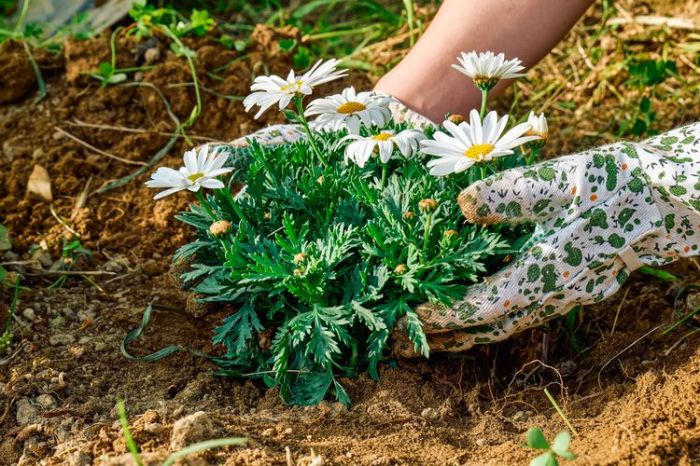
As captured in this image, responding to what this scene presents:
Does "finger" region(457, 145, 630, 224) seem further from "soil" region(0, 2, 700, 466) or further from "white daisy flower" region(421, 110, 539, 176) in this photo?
"soil" region(0, 2, 700, 466)

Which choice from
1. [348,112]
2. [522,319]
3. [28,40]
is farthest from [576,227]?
[28,40]

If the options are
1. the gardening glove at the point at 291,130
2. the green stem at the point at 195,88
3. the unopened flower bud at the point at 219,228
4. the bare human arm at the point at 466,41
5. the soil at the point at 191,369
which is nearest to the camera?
the soil at the point at 191,369

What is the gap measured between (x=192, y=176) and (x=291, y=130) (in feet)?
1.91

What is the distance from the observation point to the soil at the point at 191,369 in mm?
1738

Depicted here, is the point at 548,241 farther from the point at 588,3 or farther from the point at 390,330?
the point at 588,3

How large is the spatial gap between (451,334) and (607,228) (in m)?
0.44

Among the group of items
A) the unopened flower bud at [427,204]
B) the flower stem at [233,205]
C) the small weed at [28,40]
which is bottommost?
the small weed at [28,40]

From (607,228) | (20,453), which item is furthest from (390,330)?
(20,453)

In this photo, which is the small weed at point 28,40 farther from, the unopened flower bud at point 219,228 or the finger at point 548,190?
the finger at point 548,190

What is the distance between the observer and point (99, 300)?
7.92ft

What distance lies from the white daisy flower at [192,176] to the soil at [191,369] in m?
0.42

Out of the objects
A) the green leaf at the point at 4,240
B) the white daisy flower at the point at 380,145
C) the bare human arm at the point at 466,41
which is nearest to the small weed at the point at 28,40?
the green leaf at the point at 4,240

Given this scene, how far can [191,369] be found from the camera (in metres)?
2.12

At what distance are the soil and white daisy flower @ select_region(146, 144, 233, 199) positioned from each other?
0.42 metres
